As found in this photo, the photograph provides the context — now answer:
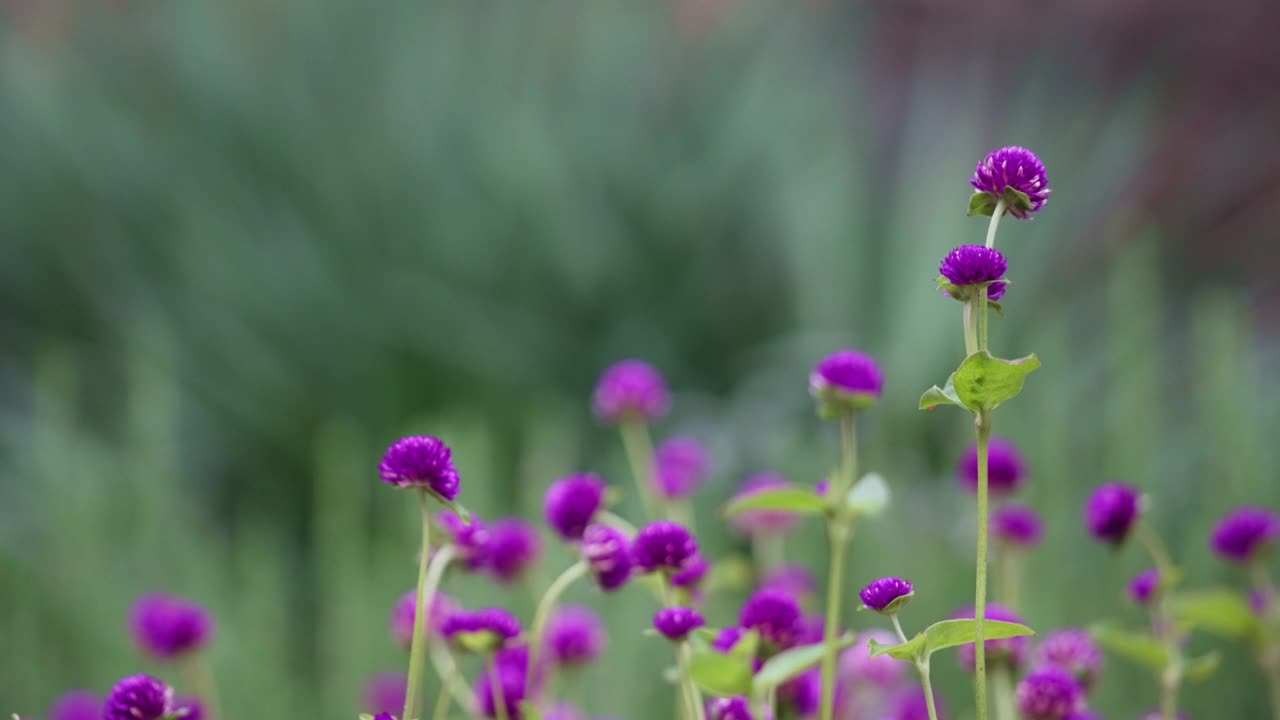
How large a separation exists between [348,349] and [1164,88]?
2705 mm

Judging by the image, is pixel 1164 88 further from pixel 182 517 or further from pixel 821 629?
pixel 821 629

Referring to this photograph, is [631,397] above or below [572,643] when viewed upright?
above

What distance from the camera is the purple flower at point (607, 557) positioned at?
1.87ft

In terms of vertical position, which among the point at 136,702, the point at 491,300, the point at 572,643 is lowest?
the point at 136,702

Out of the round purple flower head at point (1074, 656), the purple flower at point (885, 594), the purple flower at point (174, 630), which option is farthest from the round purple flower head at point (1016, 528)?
the purple flower at point (174, 630)

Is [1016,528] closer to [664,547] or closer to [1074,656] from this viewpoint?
[1074,656]

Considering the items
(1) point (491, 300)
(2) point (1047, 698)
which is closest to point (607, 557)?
(2) point (1047, 698)

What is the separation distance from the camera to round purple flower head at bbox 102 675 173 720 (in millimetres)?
485

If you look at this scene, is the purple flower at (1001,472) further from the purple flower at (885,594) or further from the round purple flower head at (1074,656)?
the purple flower at (885,594)

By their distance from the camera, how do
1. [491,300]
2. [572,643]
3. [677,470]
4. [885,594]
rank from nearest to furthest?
1. [885,594]
2. [572,643]
3. [677,470]
4. [491,300]

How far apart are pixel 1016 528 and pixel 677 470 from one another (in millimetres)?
215

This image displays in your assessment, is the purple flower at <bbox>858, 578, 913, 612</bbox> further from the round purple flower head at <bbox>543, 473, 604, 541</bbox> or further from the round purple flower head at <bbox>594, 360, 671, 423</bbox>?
the round purple flower head at <bbox>594, 360, 671, 423</bbox>

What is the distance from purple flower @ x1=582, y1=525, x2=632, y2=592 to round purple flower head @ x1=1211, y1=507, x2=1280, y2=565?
13.1 inches

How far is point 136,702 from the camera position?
485mm
